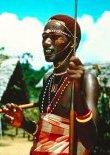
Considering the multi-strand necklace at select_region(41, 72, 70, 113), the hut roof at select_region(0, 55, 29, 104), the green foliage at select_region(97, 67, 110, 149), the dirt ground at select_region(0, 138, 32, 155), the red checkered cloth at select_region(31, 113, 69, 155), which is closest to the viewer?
the red checkered cloth at select_region(31, 113, 69, 155)

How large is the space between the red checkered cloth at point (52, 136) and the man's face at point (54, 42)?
475 mm

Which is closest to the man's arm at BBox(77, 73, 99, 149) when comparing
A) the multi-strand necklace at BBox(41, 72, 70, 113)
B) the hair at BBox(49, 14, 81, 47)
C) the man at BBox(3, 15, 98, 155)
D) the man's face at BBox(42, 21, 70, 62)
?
the man at BBox(3, 15, 98, 155)

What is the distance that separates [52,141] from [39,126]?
0.20 metres

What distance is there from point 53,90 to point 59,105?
256 millimetres

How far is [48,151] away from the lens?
3143 millimetres

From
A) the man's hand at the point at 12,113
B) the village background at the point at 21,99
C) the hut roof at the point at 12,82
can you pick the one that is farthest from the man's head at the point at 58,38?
the hut roof at the point at 12,82

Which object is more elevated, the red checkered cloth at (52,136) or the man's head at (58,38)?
the man's head at (58,38)

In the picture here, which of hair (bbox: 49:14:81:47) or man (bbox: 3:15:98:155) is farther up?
hair (bbox: 49:14:81:47)

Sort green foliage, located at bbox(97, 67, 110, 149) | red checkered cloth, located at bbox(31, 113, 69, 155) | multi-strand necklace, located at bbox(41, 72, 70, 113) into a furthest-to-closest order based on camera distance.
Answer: green foliage, located at bbox(97, 67, 110, 149), multi-strand necklace, located at bbox(41, 72, 70, 113), red checkered cloth, located at bbox(31, 113, 69, 155)

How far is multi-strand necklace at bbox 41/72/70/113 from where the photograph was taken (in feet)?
10.9

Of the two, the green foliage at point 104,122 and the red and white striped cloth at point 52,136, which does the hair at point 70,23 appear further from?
the green foliage at point 104,122

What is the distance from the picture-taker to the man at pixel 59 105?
8.88ft

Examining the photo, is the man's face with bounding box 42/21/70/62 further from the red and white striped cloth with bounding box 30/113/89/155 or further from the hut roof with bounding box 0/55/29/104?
the hut roof with bounding box 0/55/29/104

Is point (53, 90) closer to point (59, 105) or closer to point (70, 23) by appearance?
point (59, 105)
